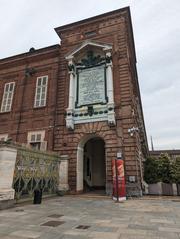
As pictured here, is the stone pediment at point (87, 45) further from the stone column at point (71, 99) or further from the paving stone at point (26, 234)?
the paving stone at point (26, 234)

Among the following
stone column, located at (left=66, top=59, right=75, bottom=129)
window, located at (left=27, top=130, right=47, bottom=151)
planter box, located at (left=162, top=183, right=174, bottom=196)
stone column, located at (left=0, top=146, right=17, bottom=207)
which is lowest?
planter box, located at (left=162, top=183, right=174, bottom=196)

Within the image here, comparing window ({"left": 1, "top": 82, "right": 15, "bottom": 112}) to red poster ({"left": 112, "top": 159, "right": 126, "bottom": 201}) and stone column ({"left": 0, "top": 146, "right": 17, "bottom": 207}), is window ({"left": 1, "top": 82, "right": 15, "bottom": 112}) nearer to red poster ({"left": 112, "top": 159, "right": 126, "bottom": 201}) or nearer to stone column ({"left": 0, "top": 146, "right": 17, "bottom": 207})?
stone column ({"left": 0, "top": 146, "right": 17, "bottom": 207})

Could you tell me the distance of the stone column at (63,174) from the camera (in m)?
13.1

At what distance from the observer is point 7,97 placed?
18.3 metres

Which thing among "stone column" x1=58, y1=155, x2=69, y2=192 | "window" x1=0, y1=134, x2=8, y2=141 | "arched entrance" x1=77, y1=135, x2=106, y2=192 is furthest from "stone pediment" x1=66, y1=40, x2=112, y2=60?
"window" x1=0, y1=134, x2=8, y2=141

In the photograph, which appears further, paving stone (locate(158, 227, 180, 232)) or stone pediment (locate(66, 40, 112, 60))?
stone pediment (locate(66, 40, 112, 60))

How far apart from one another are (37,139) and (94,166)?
6526mm

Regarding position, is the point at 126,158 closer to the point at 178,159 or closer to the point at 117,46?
the point at 178,159

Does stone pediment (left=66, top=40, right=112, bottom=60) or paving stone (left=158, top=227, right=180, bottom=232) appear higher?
stone pediment (left=66, top=40, right=112, bottom=60)

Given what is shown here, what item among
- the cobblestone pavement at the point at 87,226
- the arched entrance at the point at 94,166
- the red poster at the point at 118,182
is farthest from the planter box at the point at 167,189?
the cobblestone pavement at the point at 87,226

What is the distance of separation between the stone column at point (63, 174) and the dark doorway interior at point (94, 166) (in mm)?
4285

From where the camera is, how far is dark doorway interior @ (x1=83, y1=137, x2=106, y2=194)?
1800cm

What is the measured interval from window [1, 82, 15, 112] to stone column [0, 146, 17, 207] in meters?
10.2

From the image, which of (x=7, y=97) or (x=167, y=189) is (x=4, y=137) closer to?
(x=7, y=97)
